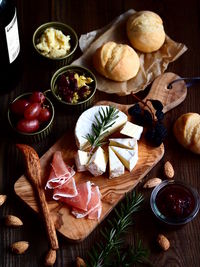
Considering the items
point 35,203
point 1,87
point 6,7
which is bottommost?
point 35,203

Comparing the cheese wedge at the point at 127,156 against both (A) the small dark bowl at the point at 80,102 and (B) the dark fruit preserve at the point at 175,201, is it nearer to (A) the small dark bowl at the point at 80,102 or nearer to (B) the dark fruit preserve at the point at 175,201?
(B) the dark fruit preserve at the point at 175,201

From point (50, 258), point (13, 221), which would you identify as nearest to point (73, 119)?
point (13, 221)

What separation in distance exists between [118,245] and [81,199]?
21 cm

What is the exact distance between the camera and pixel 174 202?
2.03 m

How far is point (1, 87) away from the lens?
94.2 inches

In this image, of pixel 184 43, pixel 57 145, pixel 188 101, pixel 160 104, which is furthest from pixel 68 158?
pixel 184 43

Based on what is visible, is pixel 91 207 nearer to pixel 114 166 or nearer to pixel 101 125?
pixel 114 166

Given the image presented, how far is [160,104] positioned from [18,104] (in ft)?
1.88

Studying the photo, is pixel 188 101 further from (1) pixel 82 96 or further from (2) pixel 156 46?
(1) pixel 82 96

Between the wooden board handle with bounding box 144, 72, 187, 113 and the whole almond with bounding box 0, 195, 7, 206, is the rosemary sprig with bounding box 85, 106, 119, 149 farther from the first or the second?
the whole almond with bounding box 0, 195, 7, 206

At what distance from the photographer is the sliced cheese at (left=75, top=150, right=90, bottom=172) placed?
2.14 m

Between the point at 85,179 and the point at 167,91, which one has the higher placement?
the point at 167,91

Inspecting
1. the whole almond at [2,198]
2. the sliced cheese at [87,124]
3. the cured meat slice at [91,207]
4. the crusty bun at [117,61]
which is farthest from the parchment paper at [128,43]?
the whole almond at [2,198]

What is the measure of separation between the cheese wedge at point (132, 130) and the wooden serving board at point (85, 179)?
67 mm
